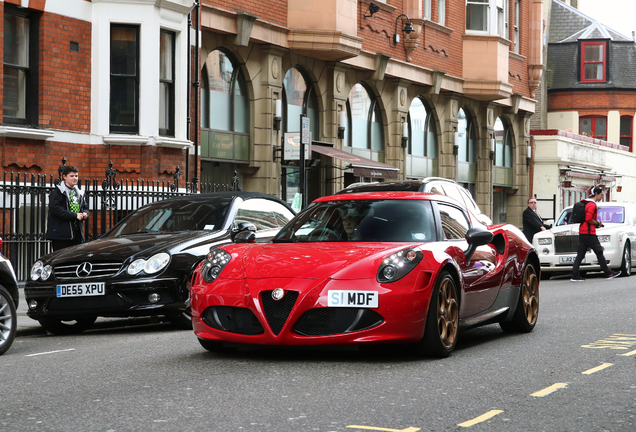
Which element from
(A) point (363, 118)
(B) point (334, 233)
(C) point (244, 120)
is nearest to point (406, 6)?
(A) point (363, 118)

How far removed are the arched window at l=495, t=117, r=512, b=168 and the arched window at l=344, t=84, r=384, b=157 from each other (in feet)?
32.1

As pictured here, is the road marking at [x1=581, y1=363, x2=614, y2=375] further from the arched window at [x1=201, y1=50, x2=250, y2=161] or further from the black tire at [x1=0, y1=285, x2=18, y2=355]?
the arched window at [x1=201, y1=50, x2=250, y2=161]

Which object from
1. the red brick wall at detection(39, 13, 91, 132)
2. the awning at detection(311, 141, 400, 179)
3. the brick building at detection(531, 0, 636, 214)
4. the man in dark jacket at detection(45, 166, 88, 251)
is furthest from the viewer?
the brick building at detection(531, 0, 636, 214)

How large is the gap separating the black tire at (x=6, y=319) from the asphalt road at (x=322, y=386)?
126mm

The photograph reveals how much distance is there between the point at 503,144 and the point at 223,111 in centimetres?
1838

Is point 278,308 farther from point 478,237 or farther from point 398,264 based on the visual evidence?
point 478,237

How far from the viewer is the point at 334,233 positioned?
8.05 m

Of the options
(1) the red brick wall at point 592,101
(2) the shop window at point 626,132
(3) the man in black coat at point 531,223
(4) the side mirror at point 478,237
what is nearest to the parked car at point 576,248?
(3) the man in black coat at point 531,223

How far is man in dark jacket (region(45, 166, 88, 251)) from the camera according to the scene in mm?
11672

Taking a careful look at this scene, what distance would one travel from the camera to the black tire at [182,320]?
32.0ft

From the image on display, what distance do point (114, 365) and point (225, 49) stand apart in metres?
15.7

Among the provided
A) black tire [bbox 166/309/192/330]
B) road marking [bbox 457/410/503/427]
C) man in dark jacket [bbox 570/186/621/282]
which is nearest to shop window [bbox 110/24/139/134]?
black tire [bbox 166/309/192/330]

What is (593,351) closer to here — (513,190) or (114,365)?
(114,365)

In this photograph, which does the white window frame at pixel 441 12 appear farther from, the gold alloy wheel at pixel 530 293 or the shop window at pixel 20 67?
the gold alloy wheel at pixel 530 293
